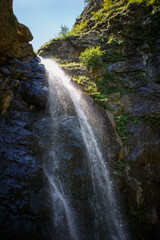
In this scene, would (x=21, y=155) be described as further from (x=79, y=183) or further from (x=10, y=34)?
(x=10, y=34)

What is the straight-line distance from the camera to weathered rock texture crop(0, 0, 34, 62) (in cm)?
495

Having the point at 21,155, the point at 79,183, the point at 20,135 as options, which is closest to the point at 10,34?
the point at 20,135

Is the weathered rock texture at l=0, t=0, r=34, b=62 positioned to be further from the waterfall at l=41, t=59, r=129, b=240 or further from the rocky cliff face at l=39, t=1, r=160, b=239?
the waterfall at l=41, t=59, r=129, b=240

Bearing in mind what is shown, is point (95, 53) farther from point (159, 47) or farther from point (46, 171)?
point (46, 171)

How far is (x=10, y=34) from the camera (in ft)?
18.0

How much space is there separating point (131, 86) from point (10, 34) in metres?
7.22

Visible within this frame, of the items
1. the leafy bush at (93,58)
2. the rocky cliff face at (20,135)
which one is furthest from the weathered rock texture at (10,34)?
the leafy bush at (93,58)

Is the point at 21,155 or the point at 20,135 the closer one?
the point at 21,155

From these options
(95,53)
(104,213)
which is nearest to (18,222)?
(104,213)

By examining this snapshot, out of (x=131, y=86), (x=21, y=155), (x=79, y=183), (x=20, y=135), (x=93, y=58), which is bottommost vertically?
(x=79, y=183)

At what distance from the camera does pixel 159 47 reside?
8.11 metres

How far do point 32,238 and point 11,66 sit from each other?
6830 millimetres

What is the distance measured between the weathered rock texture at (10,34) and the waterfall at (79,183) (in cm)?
348

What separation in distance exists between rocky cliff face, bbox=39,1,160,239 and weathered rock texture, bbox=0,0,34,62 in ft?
10.1
